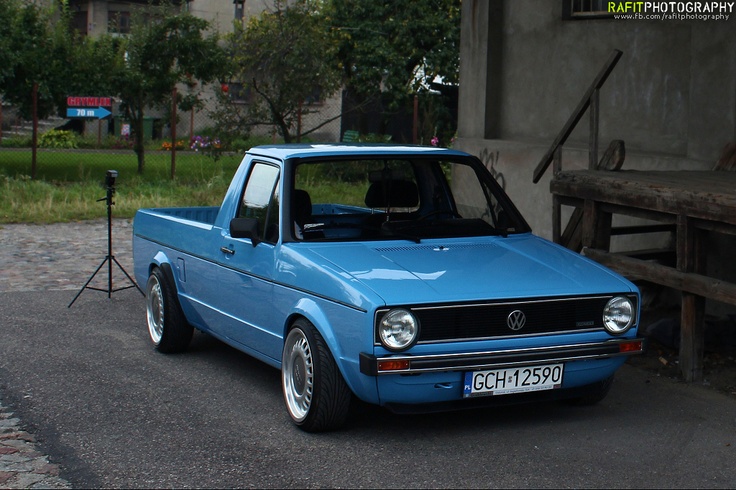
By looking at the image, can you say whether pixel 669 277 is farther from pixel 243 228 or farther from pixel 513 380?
pixel 243 228

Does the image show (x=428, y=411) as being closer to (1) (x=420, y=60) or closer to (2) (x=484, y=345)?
(2) (x=484, y=345)

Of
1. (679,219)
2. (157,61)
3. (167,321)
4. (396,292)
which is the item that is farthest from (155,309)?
(157,61)

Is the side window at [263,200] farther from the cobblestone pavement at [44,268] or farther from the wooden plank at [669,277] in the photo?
the wooden plank at [669,277]

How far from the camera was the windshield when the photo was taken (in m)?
7.28

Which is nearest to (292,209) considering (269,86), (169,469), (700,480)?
(169,469)

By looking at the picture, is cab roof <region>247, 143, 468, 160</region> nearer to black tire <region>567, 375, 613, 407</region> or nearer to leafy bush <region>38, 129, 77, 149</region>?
black tire <region>567, 375, 613, 407</region>

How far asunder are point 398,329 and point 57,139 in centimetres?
3314

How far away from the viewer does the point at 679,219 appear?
783cm

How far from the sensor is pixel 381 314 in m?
5.89

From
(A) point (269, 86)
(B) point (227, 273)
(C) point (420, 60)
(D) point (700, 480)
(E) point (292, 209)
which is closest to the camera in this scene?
(D) point (700, 480)

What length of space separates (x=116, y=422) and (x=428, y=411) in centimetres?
189

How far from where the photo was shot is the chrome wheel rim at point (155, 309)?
8.77 m

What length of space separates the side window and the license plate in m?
1.73

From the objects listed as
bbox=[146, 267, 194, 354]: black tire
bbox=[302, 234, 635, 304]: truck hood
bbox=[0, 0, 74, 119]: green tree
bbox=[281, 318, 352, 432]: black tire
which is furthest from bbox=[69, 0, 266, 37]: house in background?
bbox=[281, 318, 352, 432]: black tire
